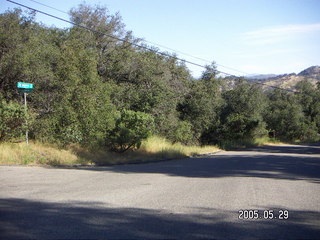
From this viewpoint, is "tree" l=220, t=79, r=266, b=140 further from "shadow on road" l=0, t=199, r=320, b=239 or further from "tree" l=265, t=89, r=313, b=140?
"shadow on road" l=0, t=199, r=320, b=239

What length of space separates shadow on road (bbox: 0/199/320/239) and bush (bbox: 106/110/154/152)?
10.1m

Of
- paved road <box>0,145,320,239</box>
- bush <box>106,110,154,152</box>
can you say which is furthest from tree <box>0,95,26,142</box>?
bush <box>106,110,154,152</box>

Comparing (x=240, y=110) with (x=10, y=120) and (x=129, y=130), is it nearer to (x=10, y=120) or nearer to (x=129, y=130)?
(x=129, y=130)

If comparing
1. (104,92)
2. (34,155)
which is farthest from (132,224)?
(104,92)

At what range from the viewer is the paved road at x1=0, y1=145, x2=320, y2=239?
5307 mm

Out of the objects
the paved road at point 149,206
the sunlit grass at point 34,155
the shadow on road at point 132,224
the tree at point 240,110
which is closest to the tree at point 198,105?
the tree at point 240,110

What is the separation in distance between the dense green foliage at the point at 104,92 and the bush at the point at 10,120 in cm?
4

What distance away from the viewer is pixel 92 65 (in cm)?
1839

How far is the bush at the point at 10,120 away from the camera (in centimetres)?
1369

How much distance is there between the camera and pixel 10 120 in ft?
45.8

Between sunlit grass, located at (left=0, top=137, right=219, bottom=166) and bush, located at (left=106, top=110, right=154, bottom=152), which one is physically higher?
bush, located at (left=106, top=110, right=154, bottom=152)

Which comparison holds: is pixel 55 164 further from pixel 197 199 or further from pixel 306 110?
pixel 306 110

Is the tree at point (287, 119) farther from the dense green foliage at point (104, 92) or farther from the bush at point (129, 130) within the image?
the bush at point (129, 130)

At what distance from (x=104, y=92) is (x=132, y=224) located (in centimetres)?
1271
